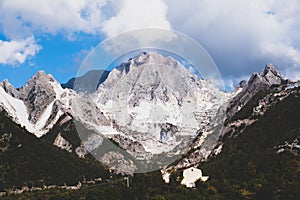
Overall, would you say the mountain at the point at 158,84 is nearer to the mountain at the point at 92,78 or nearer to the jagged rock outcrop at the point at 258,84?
the mountain at the point at 92,78

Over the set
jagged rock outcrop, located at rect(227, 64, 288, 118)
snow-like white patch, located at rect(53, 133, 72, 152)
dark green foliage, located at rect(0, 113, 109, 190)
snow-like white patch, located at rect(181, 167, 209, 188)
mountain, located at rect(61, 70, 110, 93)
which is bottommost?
mountain, located at rect(61, 70, 110, 93)

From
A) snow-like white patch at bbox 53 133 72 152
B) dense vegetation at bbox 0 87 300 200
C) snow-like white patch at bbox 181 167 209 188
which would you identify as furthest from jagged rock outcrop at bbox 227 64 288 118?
snow-like white patch at bbox 53 133 72 152

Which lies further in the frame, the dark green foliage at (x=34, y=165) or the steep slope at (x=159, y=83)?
the dark green foliage at (x=34, y=165)

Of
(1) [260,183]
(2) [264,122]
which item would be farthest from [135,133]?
(1) [260,183]

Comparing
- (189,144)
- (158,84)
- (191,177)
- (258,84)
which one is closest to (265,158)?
(191,177)

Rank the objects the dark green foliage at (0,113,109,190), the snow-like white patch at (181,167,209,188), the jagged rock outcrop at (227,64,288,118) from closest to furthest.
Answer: the snow-like white patch at (181,167,209,188) < the dark green foliage at (0,113,109,190) < the jagged rock outcrop at (227,64,288,118)

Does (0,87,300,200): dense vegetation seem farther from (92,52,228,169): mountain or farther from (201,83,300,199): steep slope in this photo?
(92,52,228,169): mountain

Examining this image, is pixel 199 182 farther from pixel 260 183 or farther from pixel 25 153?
pixel 25 153

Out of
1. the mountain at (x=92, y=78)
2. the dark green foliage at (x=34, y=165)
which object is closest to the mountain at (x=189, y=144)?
the dark green foliage at (x=34, y=165)
